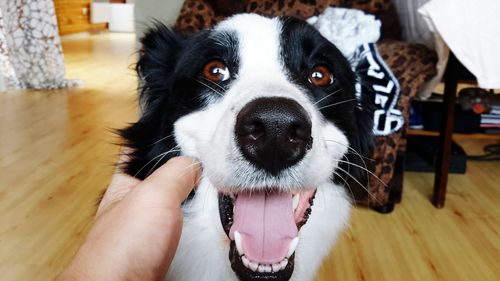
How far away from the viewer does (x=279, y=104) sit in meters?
0.73

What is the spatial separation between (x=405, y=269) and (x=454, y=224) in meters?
0.49

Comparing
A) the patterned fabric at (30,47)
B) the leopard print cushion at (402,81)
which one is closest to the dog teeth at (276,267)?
the leopard print cushion at (402,81)

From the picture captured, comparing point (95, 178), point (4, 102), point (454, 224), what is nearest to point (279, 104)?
point (454, 224)

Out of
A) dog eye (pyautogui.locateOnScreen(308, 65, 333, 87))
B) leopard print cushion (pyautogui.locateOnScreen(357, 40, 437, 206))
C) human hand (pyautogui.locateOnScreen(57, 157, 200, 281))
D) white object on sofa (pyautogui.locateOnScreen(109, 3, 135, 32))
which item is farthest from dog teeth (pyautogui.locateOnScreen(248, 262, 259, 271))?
white object on sofa (pyautogui.locateOnScreen(109, 3, 135, 32))

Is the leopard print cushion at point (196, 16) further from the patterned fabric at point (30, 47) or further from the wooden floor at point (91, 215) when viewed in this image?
the patterned fabric at point (30, 47)

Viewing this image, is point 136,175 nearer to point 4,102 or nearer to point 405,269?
point 405,269

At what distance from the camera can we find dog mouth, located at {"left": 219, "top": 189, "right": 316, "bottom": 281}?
32.9 inches

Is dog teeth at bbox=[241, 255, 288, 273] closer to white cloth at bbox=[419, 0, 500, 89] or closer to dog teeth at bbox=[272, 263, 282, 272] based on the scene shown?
dog teeth at bbox=[272, 263, 282, 272]

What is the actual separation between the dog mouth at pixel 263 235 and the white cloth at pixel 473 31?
43.2 inches

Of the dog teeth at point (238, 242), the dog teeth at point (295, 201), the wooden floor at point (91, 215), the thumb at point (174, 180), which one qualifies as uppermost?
the thumb at point (174, 180)

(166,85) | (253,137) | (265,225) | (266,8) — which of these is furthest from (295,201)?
(266,8)

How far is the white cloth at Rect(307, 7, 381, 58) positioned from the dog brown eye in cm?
94

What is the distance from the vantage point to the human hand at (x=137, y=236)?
0.65m

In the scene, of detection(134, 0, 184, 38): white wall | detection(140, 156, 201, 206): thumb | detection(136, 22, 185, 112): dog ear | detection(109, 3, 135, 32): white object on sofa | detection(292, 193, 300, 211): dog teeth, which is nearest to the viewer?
detection(140, 156, 201, 206): thumb
